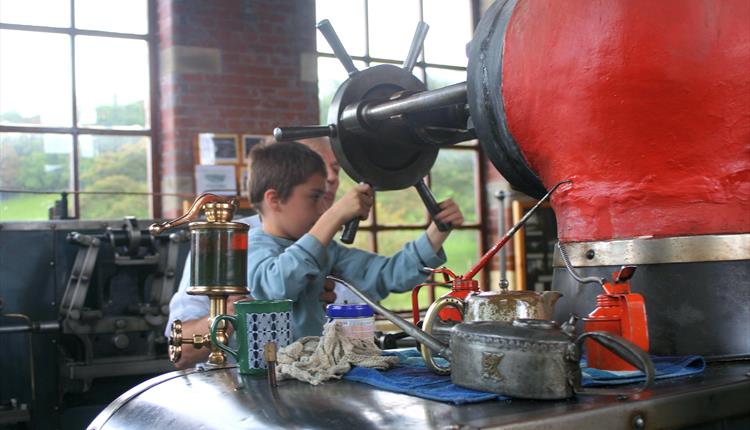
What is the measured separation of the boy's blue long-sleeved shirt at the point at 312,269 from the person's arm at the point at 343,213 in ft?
0.07

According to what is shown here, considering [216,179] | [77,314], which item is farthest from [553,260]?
[216,179]

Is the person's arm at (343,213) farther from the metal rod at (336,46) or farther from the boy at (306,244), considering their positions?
the metal rod at (336,46)

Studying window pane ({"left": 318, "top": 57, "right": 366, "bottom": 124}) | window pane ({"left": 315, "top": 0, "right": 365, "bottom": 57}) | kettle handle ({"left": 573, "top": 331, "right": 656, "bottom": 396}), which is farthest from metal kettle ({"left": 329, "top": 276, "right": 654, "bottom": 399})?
window pane ({"left": 315, "top": 0, "right": 365, "bottom": 57})

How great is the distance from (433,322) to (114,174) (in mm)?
3375

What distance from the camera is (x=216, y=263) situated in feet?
4.27

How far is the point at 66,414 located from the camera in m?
2.87

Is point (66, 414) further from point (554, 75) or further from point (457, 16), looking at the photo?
point (457, 16)

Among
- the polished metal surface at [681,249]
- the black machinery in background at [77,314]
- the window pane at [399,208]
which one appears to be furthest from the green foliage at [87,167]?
the polished metal surface at [681,249]

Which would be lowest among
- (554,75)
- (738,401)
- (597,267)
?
(738,401)

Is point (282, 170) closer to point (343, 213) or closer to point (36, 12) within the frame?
point (343, 213)

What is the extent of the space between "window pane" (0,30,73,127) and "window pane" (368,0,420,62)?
1.76 metres

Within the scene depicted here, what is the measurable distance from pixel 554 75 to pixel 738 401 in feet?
1.52

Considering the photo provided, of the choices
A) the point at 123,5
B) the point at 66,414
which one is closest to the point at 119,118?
the point at 123,5

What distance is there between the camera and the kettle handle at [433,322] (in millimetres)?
1066
